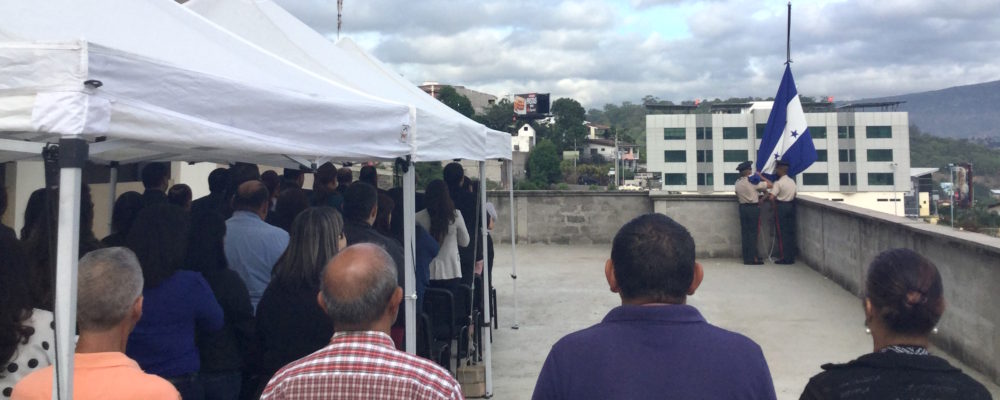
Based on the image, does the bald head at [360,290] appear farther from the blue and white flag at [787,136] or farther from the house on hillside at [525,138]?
the house on hillside at [525,138]

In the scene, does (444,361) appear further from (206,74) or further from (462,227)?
(206,74)

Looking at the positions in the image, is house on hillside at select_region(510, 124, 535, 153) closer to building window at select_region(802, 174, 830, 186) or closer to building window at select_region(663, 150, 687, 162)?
building window at select_region(663, 150, 687, 162)

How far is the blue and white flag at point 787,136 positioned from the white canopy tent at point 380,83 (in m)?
6.35

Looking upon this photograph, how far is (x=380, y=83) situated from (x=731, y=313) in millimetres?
5038

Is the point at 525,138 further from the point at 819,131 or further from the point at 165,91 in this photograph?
the point at 165,91

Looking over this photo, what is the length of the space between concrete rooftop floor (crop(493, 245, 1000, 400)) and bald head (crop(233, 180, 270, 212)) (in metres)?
2.56

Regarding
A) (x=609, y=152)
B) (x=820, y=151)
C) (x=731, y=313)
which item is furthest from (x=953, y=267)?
(x=609, y=152)

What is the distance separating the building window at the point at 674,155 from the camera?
98375mm

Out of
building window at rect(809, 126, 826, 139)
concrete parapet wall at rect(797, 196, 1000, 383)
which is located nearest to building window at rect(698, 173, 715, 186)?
building window at rect(809, 126, 826, 139)

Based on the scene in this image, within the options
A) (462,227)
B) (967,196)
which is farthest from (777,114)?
(967,196)

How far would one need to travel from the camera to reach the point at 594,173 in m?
113

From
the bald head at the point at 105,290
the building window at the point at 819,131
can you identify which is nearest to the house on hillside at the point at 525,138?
the building window at the point at 819,131

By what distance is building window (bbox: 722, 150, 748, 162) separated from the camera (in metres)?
96.2

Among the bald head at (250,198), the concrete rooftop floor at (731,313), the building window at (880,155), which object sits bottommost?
the concrete rooftop floor at (731,313)
